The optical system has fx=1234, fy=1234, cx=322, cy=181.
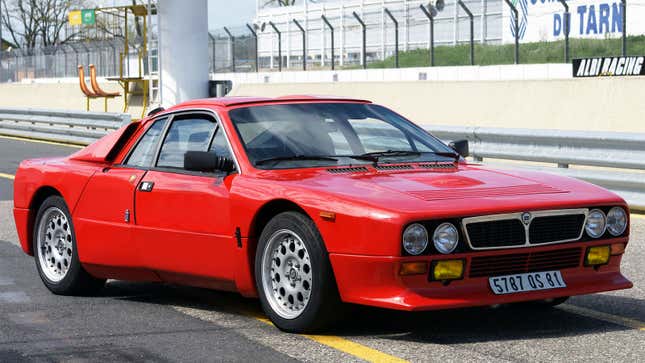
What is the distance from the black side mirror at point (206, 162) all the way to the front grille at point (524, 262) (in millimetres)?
1642

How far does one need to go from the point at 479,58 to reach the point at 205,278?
2314 centimetres

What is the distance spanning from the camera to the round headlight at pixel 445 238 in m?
5.88

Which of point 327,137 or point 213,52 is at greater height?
point 213,52

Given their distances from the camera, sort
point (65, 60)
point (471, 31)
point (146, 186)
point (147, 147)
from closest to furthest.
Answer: point (146, 186), point (147, 147), point (471, 31), point (65, 60)

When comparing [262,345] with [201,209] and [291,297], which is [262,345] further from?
[201,209]

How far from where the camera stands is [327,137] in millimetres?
7113

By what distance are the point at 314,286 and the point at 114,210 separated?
77.5 inches

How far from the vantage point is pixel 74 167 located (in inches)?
319

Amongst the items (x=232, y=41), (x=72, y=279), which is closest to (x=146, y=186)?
(x=72, y=279)

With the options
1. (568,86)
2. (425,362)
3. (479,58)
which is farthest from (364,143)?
(479,58)

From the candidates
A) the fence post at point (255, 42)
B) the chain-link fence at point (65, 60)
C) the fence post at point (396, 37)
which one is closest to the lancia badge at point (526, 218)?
the fence post at point (396, 37)

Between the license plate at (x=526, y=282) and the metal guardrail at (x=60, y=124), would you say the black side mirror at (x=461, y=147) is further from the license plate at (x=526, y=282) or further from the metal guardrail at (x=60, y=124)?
the metal guardrail at (x=60, y=124)

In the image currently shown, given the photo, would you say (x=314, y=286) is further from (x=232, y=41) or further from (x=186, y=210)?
(x=232, y=41)

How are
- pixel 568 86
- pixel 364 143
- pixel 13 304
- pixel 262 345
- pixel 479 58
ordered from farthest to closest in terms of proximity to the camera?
pixel 479 58, pixel 568 86, pixel 13 304, pixel 364 143, pixel 262 345
